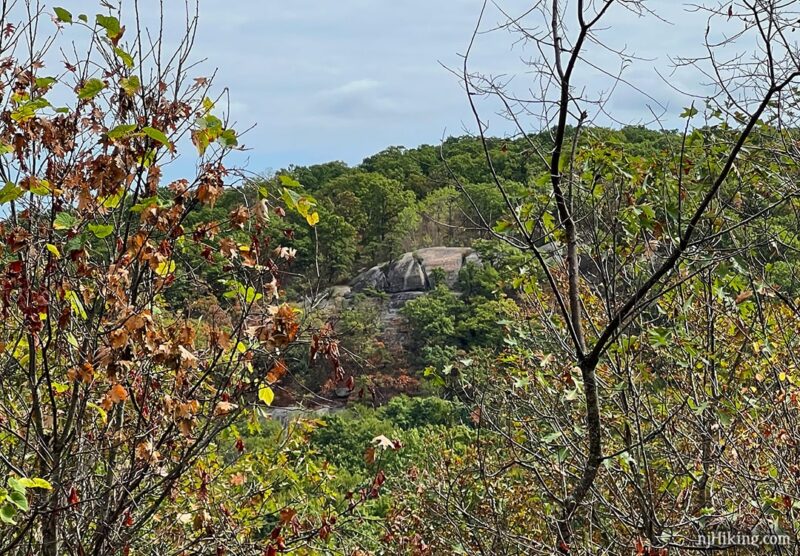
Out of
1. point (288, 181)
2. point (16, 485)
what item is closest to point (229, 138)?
point (288, 181)

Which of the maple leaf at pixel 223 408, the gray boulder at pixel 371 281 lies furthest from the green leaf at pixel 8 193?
the gray boulder at pixel 371 281

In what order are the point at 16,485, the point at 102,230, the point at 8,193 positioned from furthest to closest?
the point at 102,230, the point at 8,193, the point at 16,485

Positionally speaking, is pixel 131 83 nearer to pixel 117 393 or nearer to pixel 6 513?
pixel 117 393

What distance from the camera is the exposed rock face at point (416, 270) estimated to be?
3953cm

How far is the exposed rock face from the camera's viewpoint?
3953 centimetres

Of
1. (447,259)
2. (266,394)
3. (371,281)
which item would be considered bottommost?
(266,394)

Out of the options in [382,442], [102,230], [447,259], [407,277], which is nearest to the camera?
[102,230]

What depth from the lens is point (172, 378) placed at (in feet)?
9.05

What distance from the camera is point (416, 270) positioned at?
40.6 meters

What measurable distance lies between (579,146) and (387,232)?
43932mm

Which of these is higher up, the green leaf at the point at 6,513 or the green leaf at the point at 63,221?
the green leaf at the point at 63,221

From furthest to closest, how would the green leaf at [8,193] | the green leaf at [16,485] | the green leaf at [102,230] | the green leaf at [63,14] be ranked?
the green leaf at [63,14], the green leaf at [102,230], the green leaf at [8,193], the green leaf at [16,485]

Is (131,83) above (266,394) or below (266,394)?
above

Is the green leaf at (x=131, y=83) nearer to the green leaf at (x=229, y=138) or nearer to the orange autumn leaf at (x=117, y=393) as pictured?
the green leaf at (x=229, y=138)
